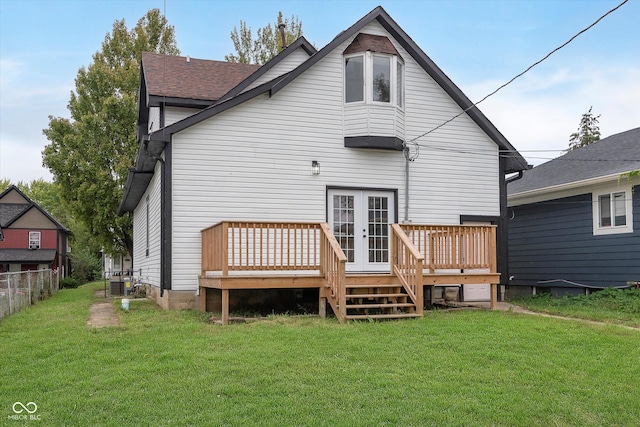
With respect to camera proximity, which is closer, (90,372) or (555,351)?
(90,372)

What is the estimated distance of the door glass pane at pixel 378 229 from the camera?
Result: 11562 mm

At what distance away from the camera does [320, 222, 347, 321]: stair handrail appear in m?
8.51

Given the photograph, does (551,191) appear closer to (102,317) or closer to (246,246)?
(246,246)

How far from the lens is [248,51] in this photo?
29953 millimetres

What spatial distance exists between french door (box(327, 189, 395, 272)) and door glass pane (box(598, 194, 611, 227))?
515 centimetres

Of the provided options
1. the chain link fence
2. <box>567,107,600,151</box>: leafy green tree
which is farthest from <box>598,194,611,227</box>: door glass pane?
<box>567,107,600,151</box>: leafy green tree

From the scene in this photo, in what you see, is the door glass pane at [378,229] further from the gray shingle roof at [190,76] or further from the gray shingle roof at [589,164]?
the gray shingle roof at [589,164]

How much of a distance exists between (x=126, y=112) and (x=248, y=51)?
879 cm

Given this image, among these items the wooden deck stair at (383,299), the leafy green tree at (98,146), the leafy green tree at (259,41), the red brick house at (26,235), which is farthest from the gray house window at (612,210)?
the red brick house at (26,235)

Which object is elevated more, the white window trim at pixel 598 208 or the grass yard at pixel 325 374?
the white window trim at pixel 598 208

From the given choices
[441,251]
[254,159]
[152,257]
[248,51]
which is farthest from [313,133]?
[248,51]

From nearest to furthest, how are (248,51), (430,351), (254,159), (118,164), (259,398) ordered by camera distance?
(259,398) → (430,351) → (254,159) → (118,164) → (248,51)

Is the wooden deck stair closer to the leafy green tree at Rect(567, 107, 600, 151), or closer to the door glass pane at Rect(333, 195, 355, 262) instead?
the door glass pane at Rect(333, 195, 355, 262)

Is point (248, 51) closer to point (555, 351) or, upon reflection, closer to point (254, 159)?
point (254, 159)
